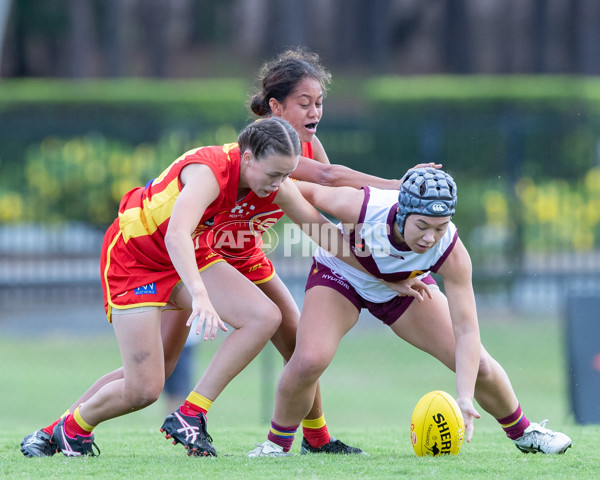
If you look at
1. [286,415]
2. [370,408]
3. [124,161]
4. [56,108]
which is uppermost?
[56,108]

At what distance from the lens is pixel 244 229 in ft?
18.8

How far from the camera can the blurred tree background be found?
14.0 m

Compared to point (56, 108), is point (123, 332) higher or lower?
lower

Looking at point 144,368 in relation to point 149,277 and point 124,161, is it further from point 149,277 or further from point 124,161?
point 124,161

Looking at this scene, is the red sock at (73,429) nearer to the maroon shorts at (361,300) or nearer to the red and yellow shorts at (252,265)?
the red and yellow shorts at (252,265)

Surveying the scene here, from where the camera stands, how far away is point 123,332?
207 inches

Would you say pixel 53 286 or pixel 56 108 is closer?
pixel 53 286

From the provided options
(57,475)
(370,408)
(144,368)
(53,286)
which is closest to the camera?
(57,475)

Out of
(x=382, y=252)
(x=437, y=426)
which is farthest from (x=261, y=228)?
(x=437, y=426)

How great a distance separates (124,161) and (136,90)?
18.8 feet

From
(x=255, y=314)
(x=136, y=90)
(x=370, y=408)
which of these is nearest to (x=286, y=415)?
(x=255, y=314)

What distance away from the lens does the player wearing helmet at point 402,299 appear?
5.04 m

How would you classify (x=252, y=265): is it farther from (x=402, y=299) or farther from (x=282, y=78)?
(x=282, y=78)

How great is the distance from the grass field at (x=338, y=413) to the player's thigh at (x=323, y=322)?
611 millimetres
